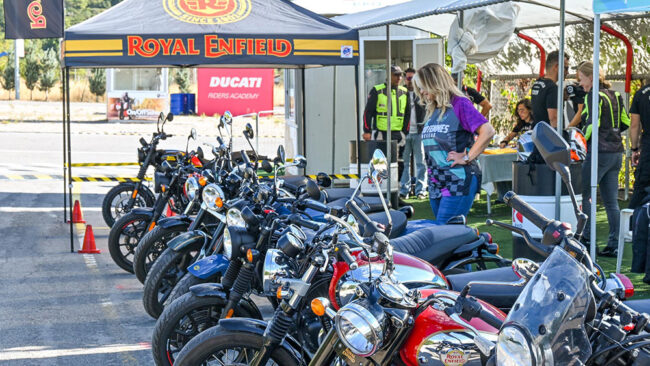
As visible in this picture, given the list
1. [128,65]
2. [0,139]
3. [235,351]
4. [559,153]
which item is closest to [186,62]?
[128,65]

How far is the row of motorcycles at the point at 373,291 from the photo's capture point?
2.57 metres

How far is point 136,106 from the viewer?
103ft

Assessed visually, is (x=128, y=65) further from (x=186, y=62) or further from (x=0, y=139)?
(x=0, y=139)

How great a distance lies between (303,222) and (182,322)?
897 millimetres

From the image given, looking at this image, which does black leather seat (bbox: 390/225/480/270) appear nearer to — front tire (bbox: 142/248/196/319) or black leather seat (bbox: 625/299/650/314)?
front tire (bbox: 142/248/196/319)

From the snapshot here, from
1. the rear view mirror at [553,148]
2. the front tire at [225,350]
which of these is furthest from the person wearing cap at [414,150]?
the rear view mirror at [553,148]

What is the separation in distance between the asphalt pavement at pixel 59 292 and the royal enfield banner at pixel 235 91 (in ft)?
58.2

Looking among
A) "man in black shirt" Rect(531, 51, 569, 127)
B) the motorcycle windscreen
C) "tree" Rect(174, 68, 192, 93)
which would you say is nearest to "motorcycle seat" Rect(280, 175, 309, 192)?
"man in black shirt" Rect(531, 51, 569, 127)

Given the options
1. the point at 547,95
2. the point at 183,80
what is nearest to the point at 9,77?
the point at 183,80

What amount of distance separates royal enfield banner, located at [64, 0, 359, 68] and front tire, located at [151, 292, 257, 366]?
4721 mm

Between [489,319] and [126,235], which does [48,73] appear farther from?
[489,319]

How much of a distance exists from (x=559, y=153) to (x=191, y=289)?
2598mm

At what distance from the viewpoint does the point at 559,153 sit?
2.86 m

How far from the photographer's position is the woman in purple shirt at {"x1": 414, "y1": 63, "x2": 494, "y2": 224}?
21.6 ft
